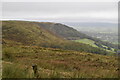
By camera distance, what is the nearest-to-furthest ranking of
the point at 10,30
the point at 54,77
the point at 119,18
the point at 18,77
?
the point at 18,77
the point at 54,77
the point at 119,18
the point at 10,30

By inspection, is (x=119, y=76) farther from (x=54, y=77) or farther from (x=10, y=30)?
(x=10, y=30)

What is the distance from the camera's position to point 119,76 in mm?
6766

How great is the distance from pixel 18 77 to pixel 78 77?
2.15 metres

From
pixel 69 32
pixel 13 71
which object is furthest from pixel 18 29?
pixel 13 71

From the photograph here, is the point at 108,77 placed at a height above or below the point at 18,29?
below

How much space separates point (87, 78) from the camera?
19.9ft

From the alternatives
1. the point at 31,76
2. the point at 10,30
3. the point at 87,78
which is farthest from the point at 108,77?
the point at 10,30

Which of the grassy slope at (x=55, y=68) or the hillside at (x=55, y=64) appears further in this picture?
the hillside at (x=55, y=64)

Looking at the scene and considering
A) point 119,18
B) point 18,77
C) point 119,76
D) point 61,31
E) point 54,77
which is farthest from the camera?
point 61,31

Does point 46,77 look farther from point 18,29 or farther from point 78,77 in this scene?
point 18,29

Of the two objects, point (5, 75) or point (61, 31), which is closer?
point (5, 75)

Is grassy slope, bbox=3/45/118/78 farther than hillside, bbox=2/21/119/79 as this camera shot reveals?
No

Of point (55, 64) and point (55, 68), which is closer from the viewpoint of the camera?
point (55, 68)

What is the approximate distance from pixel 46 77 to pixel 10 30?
84.1 meters
